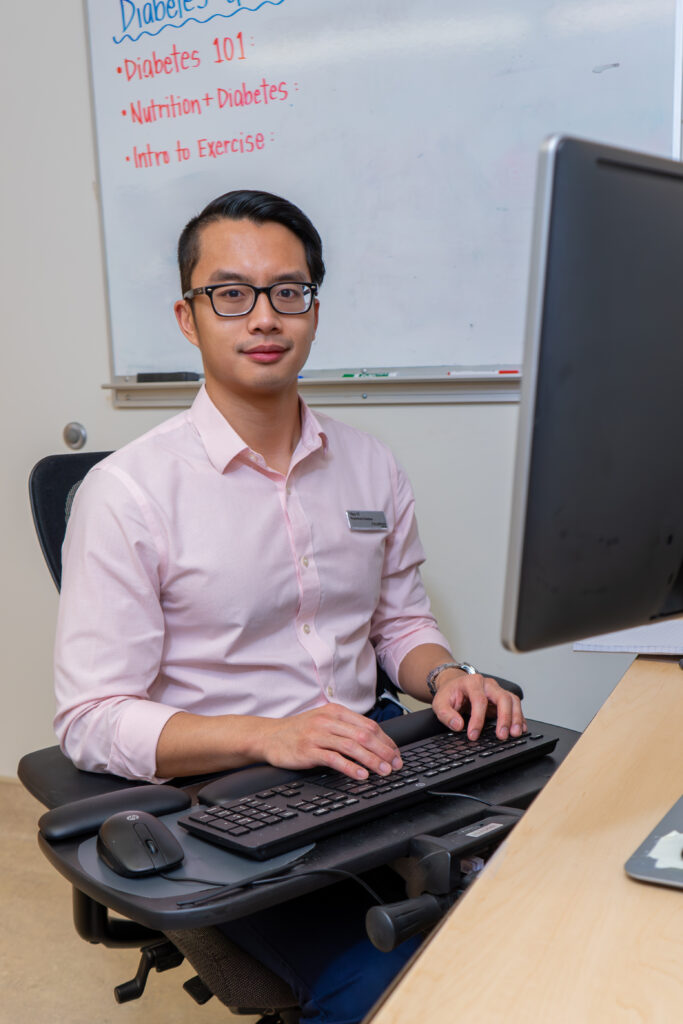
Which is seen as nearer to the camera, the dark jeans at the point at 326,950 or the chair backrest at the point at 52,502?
the dark jeans at the point at 326,950

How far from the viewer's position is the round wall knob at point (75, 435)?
8.12ft

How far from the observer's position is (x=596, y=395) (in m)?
Result: 0.60

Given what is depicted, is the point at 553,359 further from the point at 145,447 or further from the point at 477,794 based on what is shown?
the point at 145,447

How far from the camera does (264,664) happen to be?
1325 mm

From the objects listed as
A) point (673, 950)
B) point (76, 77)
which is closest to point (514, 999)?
point (673, 950)

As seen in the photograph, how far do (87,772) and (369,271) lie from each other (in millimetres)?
1295

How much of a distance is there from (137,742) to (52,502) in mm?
421

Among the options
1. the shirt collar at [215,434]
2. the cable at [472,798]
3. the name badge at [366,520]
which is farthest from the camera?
the name badge at [366,520]

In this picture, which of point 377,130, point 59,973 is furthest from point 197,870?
point 377,130

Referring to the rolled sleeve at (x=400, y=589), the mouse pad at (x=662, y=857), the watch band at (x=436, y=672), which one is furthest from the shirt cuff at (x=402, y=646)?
the mouse pad at (x=662, y=857)

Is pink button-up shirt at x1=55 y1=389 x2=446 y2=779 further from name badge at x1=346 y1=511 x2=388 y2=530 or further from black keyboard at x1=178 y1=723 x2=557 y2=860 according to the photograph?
black keyboard at x1=178 y1=723 x2=557 y2=860

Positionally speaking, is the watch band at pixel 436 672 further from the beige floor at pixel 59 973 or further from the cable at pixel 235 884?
the beige floor at pixel 59 973

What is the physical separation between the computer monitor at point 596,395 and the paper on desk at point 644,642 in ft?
1.91

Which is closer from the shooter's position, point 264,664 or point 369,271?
point 264,664
